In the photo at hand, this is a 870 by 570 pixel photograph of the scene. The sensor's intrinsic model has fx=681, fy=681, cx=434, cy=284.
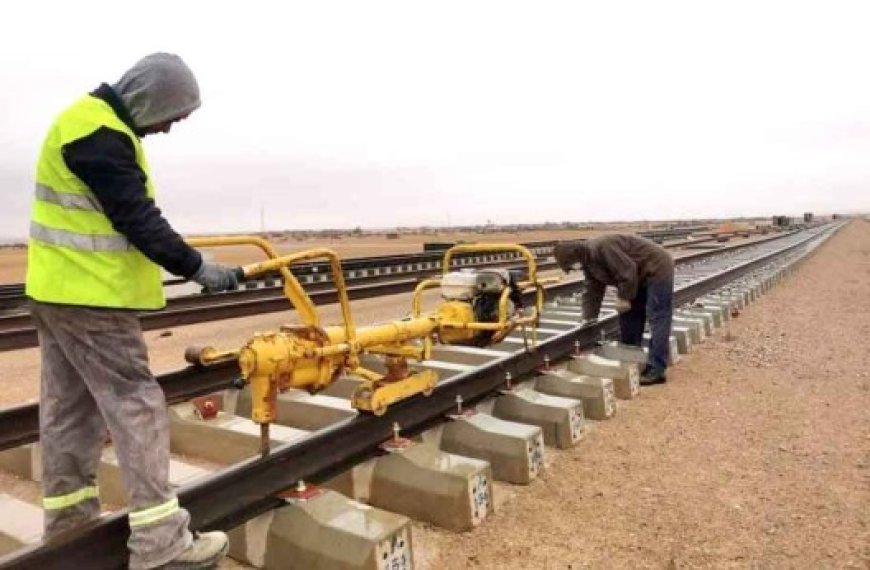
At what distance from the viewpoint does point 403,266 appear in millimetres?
20031

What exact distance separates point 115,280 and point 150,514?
A: 2.74ft

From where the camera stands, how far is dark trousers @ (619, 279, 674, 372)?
19.6 feet

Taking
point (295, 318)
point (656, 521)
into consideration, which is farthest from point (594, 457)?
point (295, 318)

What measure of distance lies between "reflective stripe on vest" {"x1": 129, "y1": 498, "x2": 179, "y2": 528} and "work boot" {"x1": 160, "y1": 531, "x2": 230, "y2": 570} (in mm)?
172

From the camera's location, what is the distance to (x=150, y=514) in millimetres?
2406

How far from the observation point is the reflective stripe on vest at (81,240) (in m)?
2.30

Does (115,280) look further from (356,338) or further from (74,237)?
(356,338)

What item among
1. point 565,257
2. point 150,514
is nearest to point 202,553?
point 150,514

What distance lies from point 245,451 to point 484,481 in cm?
143

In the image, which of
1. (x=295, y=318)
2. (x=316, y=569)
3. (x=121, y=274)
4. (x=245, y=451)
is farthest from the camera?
(x=295, y=318)

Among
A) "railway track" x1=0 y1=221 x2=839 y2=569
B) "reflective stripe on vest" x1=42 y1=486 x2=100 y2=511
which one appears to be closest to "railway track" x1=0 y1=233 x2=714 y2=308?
"railway track" x1=0 y1=221 x2=839 y2=569

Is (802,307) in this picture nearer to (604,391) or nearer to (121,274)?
(604,391)

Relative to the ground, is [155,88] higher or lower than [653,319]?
higher

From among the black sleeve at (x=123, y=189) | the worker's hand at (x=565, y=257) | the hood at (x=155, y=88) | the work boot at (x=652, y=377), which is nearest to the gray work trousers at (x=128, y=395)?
the black sleeve at (x=123, y=189)
